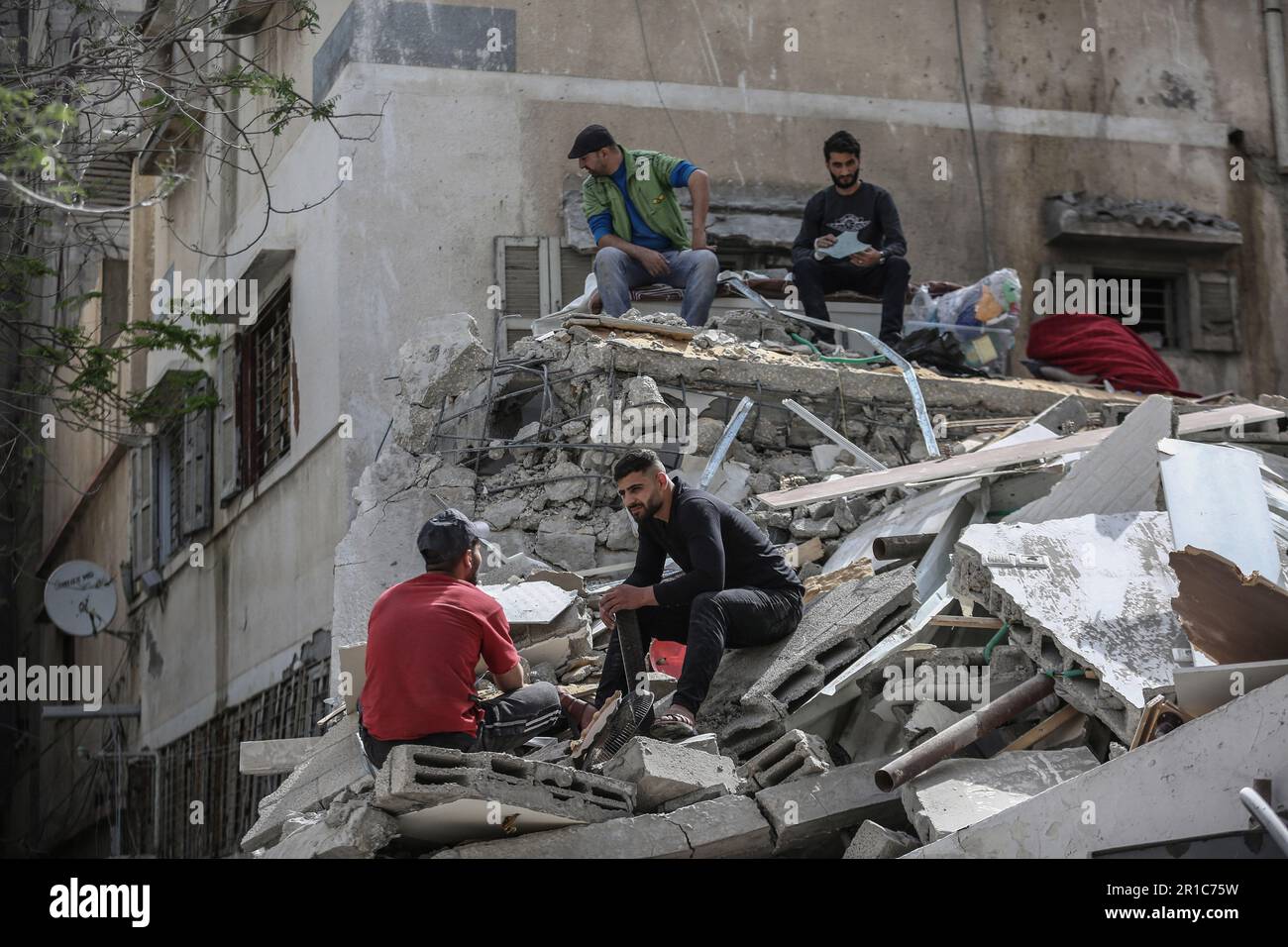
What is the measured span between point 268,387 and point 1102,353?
21.5ft

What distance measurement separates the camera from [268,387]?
14.3 metres

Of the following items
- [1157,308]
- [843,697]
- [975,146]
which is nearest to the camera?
[843,697]

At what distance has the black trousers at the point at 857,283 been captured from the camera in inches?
454

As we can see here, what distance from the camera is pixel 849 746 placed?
7160 mm

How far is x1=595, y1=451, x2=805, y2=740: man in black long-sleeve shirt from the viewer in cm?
704

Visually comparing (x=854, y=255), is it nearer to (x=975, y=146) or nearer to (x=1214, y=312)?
(x=975, y=146)

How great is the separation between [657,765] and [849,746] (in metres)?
1.24

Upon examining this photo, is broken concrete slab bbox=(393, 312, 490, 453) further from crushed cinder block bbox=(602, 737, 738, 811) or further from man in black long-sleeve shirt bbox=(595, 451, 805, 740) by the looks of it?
crushed cinder block bbox=(602, 737, 738, 811)

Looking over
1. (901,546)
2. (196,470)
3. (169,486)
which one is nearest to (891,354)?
(901,546)

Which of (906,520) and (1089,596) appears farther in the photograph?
(906,520)

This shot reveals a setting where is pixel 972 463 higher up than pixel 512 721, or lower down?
higher up

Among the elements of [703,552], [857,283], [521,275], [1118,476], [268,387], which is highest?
[521,275]

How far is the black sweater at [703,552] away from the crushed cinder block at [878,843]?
1.48 meters

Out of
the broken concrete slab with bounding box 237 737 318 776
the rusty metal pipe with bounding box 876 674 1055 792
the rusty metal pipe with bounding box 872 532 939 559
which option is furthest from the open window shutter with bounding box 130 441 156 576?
the rusty metal pipe with bounding box 876 674 1055 792
